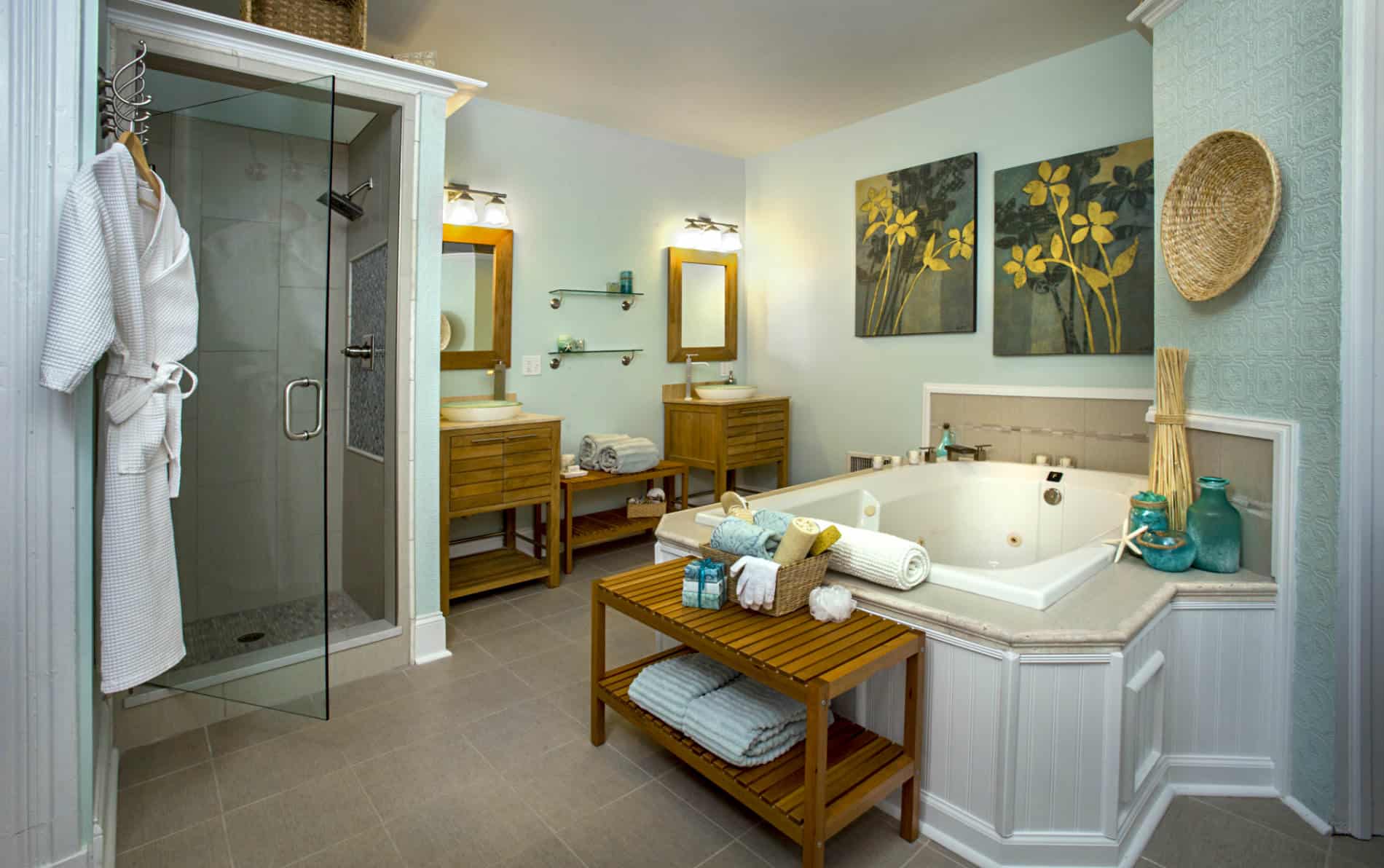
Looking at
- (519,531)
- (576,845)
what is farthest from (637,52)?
(576,845)

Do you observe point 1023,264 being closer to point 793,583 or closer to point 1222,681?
point 1222,681

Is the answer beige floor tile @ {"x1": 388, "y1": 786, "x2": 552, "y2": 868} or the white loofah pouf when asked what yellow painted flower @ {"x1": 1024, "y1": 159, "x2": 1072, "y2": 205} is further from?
beige floor tile @ {"x1": 388, "y1": 786, "x2": 552, "y2": 868}

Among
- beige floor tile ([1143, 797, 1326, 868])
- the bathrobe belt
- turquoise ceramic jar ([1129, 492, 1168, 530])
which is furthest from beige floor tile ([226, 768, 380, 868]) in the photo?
turquoise ceramic jar ([1129, 492, 1168, 530])

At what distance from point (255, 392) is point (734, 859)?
1728 millimetres

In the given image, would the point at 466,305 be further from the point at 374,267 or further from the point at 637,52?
the point at 637,52

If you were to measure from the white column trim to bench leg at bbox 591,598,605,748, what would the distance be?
1.81 m

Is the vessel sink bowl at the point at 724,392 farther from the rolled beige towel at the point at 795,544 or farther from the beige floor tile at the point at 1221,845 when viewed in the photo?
the beige floor tile at the point at 1221,845

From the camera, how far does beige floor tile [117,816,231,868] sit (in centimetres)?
158

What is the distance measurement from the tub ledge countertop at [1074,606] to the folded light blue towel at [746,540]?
7.7 inches

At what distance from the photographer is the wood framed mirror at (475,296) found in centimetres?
356

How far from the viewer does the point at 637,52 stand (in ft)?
10.6

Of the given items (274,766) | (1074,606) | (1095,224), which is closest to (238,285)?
(274,766)

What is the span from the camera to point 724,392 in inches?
176

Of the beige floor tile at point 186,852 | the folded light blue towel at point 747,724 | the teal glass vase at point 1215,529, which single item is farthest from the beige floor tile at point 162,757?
the teal glass vase at point 1215,529
